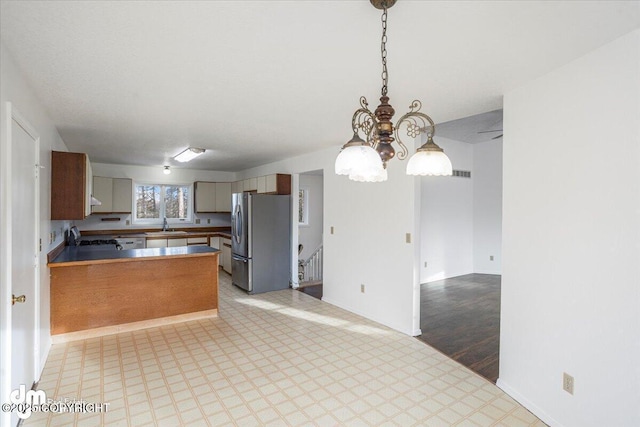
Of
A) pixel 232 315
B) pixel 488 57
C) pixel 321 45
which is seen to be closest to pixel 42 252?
pixel 232 315

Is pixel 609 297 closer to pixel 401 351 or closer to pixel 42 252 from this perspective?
pixel 401 351

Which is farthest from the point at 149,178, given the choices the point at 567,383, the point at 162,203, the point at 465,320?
the point at 567,383

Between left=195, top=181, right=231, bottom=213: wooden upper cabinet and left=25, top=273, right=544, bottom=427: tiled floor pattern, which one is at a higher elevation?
left=195, top=181, right=231, bottom=213: wooden upper cabinet

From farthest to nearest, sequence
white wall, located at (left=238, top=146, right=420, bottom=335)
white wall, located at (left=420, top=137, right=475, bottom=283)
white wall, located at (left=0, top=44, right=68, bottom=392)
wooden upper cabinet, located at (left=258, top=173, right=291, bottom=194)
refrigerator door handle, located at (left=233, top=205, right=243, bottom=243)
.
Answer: white wall, located at (left=420, top=137, right=475, bottom=283) < wooden upper cabinet, located at (left=258, top=173, right=291, bottom=194) < refrigerator door handle, located at (left=233, top=205, right=243, bottom=243) < white wall, located at (left=238, top=146, right=420, bottom=335) < white wall, located at (left=0, top=44, right=68, bottom=392)

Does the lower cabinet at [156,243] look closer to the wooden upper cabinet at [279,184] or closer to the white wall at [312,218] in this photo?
the wooden upper cabinet at [279,184]

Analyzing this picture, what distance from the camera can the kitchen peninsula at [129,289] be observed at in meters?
3.54

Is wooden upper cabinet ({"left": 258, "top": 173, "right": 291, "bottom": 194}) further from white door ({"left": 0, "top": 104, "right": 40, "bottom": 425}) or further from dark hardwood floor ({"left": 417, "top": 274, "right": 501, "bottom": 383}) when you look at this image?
white door ({"left": 0, "top": 104, "right": 40, "bottom": 425})

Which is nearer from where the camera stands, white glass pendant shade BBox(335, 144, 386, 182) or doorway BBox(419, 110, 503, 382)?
white glass pendant shade BBox(335, 144, 386, 182)

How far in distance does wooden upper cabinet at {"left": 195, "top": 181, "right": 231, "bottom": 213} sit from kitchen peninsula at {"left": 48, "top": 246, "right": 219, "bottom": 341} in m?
3.14

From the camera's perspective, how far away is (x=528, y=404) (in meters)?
2.35

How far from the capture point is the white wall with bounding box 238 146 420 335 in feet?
12.4

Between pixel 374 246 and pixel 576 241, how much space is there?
241cm

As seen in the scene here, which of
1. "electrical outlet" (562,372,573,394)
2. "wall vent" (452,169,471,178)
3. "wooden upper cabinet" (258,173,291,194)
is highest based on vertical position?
Result: "wall vent" (452,169,471,178)

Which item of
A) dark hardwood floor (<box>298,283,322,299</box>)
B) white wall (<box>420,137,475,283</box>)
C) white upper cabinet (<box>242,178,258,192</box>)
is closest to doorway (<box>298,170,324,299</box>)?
white upper cabinet (<box>242,178,258,192</box>)
